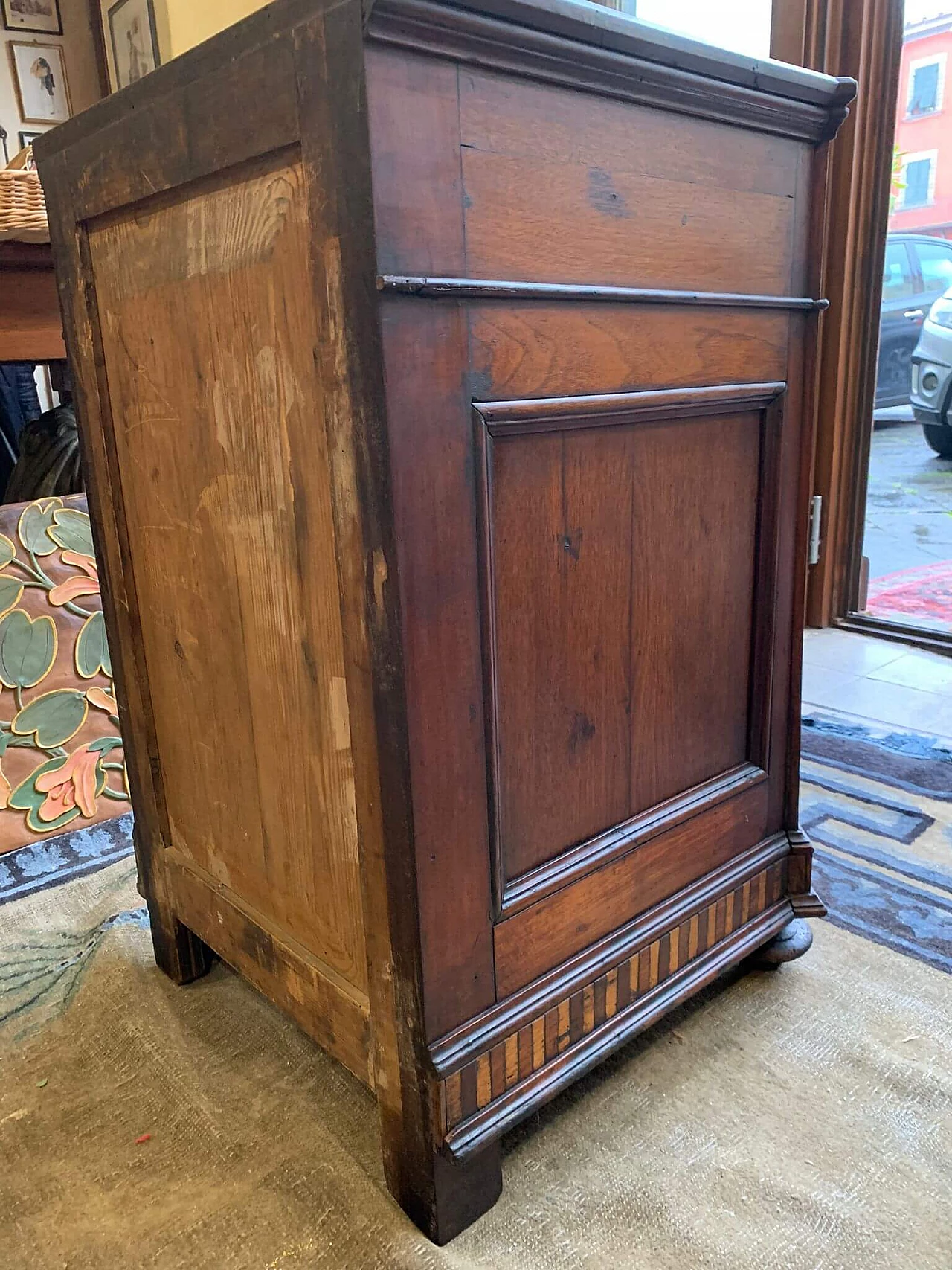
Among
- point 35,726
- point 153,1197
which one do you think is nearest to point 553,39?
point 153,1197

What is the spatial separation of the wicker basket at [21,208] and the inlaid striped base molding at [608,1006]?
1.58m

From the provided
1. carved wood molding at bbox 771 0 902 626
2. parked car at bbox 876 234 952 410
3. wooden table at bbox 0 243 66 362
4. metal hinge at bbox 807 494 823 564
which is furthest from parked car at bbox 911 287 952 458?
wooden table at bbox 0 243 66 362

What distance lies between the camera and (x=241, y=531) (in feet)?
2.88

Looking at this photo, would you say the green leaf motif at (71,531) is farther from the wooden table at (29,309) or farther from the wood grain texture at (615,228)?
the wood grain texture at (615,228)

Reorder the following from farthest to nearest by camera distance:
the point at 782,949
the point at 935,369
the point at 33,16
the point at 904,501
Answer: the point at 904,501, the point at 935,369, the point at 33,16, the point at 782,949

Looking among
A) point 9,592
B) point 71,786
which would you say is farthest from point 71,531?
point 71,786

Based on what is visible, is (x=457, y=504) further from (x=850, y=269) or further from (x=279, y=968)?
(x=850, y=269)

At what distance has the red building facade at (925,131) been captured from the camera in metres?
2.39

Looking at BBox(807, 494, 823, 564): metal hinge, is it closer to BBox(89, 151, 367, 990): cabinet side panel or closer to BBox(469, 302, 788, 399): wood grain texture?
BBox(469, 302, 788, 399): wood grain texture

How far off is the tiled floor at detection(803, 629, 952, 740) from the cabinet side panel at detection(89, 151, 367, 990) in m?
1.33

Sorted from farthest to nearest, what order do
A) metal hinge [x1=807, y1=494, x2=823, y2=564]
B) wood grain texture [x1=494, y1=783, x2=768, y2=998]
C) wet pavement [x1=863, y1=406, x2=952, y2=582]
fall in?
wet pavement [x1=863, y1=406, x2=952, y2=582] → metal hinge [x1=807, y1=494, x2=823, y2=564] → wood grain texture [x1=494, y1=783, x2=768, y2=998]

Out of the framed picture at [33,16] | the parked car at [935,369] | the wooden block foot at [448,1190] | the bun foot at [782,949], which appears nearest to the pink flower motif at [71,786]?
the wooden block foot at [448,1190]

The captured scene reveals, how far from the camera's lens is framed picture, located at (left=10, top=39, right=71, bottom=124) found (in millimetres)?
3299

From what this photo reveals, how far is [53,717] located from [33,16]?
302 centimetres
